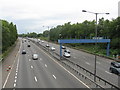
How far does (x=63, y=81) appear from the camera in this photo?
23516 mm

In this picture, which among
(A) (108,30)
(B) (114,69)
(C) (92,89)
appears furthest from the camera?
(A) (108,30)

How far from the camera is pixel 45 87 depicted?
20766mm

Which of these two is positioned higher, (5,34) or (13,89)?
(5,34)

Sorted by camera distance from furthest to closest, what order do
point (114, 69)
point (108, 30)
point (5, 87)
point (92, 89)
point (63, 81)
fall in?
point (108, 30) → point (114, 69) → point (63, 81) → point (5, 87) → point (92, 89)

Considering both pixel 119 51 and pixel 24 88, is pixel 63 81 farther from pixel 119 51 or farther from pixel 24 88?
pixel 119 51

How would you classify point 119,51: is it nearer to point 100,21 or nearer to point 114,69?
point 114,69

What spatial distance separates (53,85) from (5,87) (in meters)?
5.34

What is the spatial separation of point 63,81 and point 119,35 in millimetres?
47198

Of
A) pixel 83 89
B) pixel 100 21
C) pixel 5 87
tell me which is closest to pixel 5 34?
pixel 5 87

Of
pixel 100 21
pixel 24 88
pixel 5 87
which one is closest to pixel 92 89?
pixel 24 88

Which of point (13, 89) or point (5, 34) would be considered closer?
point (13, 89)

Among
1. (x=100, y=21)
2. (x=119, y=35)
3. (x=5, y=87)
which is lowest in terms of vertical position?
(x=5, y=87)

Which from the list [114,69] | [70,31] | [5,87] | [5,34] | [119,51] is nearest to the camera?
[5,87]

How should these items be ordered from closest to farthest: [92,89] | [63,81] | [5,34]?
[92,89] → [63,81] → [5,34]
